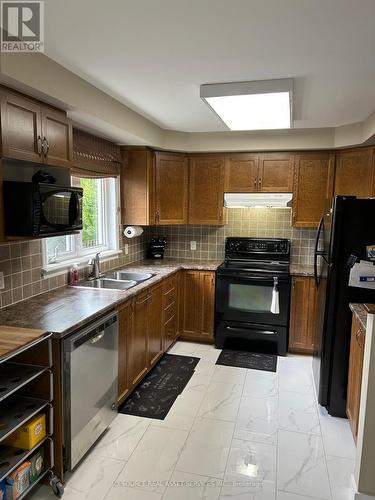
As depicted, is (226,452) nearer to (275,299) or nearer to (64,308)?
(64,308)

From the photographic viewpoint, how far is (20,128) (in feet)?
6.38

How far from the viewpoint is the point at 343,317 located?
8.56 feet

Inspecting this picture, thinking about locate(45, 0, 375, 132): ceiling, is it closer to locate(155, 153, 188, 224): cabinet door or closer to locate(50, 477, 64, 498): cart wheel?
locate(155, 153, 188, 224): cabinet door

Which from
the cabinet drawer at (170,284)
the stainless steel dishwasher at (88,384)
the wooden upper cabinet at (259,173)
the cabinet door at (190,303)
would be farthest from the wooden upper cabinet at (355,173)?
the stainless steel dishwasher at (88,384)

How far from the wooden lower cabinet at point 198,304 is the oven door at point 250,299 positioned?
11 centimetres

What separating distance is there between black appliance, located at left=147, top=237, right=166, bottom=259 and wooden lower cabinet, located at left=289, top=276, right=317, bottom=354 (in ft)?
5.39

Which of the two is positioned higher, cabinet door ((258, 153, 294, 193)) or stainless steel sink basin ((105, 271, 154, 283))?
cabinet door ((258, 153, 294, 193))

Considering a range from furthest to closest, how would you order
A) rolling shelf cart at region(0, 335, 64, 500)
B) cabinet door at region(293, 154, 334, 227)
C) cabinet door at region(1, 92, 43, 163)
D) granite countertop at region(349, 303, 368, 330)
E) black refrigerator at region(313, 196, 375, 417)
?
cabinet door at region(293, 154, 334, 227)
black refrigerator at region(313, 196, 375, 417)
granite countertop at region(349, 303, 368, 330)
cabinet door at region(1, 92, 43, 163)
rolling shelf cart at region(0, 335, 64, 500)

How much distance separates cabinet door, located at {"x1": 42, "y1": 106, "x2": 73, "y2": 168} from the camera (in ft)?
7.06

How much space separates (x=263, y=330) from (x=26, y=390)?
254 centimetres

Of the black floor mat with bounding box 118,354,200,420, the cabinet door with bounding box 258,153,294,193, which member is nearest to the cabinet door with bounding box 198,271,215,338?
the black floor mat with bounding box 118,354,200,420

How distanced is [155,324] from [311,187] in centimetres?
222

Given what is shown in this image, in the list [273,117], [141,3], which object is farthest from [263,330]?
[141,3]

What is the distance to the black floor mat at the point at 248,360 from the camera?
349 cm
